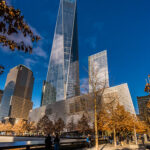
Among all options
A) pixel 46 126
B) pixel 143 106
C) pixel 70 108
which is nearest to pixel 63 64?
pixel 70 108

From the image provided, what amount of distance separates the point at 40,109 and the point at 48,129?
1498 inches

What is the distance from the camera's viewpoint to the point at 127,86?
2899 inches

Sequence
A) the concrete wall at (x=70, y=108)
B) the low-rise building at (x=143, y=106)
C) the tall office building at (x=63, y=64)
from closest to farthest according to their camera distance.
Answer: the low-rise building at (x=143, y=106)
the concrete wall at (x=70, y=108)
the tall office building at (x=63, y=64)

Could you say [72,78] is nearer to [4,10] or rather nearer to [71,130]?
[71,130]

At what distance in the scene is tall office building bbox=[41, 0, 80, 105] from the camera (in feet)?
367

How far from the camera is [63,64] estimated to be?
116 metres

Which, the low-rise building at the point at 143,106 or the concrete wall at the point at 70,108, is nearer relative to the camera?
the low-rise building at the point at 143,106

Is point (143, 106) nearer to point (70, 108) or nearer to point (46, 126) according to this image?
point (70, 108)

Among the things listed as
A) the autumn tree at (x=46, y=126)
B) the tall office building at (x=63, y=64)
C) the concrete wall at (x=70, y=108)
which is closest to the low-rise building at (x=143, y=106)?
the concrete wall at (x=70, y=108)

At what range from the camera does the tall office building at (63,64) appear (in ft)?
367

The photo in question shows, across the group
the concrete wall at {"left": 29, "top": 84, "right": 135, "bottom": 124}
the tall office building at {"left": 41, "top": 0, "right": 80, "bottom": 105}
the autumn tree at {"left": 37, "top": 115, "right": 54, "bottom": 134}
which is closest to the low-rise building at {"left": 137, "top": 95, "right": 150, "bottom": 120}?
the concrete wall at {"left": 29, "top": 84, "right": 135, "bottom": 124}

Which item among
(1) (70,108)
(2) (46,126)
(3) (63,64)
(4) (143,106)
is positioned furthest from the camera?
(3) (63,64)

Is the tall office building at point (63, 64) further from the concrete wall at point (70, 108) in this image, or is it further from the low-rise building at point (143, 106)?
the low-rise building at point (143, 106)

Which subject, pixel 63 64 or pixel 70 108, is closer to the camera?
pixel 70 108
